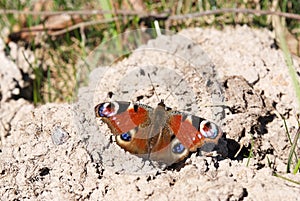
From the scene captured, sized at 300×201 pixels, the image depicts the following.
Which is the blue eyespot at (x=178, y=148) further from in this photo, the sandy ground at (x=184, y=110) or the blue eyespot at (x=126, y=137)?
the blue eyespot at (x=126, y=137)

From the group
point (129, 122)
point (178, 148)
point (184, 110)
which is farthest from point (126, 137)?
point (184, 110)

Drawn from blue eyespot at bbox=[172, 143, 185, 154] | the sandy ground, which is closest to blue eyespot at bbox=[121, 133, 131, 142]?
the sandy ground

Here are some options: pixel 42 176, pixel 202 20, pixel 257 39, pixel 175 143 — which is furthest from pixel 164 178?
pixel 202 20

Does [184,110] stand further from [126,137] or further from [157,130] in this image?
[126,137]

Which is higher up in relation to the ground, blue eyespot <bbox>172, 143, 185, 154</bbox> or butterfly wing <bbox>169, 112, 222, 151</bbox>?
butterfly wing <bbox>169, 112, 222, 151</bbox>

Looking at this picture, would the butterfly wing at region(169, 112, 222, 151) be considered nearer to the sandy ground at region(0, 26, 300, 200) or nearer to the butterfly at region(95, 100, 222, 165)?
the butterfly at region(95, 100, 222, 165)

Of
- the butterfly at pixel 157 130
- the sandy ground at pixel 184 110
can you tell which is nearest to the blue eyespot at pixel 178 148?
the butterfly at pixel 157 130
